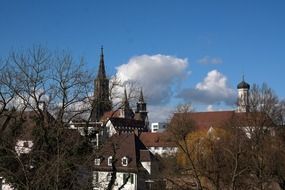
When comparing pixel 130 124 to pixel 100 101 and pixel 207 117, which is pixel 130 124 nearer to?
pixel 207 117

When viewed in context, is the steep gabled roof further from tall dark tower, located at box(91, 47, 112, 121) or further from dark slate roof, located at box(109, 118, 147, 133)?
tall dark tower, located at box(91, 47, 112, 121)

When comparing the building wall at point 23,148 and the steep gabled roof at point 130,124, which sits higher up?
the steep gabled roof at point 130,124

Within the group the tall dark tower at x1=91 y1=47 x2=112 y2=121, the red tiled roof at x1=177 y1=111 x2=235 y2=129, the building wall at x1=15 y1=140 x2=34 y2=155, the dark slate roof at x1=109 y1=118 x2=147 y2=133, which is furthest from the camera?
the dark slate roof at x1=109 y1=118 x2=147 y2=133

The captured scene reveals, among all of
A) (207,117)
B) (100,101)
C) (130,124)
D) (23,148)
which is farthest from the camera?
(130,124)

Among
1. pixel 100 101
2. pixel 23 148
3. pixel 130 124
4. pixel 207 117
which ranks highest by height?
pixel 130 124

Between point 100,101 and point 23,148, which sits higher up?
point 100,101

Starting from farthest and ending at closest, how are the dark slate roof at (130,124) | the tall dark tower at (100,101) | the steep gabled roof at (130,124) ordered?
the dark slate roof at (130,124), the steep gabled roof at (130,124), the tall dark tower at (100,101)

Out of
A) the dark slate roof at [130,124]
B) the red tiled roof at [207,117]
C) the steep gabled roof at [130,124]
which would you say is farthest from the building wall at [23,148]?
the dark slate roof at [130,124]

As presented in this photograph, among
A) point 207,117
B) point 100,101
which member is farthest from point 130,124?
point 100,101

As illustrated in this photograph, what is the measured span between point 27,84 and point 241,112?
3575cm

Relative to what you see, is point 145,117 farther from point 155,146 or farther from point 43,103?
point 43,103

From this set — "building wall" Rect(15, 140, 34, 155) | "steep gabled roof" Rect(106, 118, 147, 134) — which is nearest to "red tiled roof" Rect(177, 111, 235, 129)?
"steep gabled roof" Rect(106, 118, 147, 134)

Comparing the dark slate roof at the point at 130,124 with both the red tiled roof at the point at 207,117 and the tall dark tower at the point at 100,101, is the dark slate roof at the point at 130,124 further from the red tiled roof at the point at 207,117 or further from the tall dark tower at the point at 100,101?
the tall dark tower at the point at 100,101

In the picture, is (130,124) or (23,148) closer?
(23,148)
